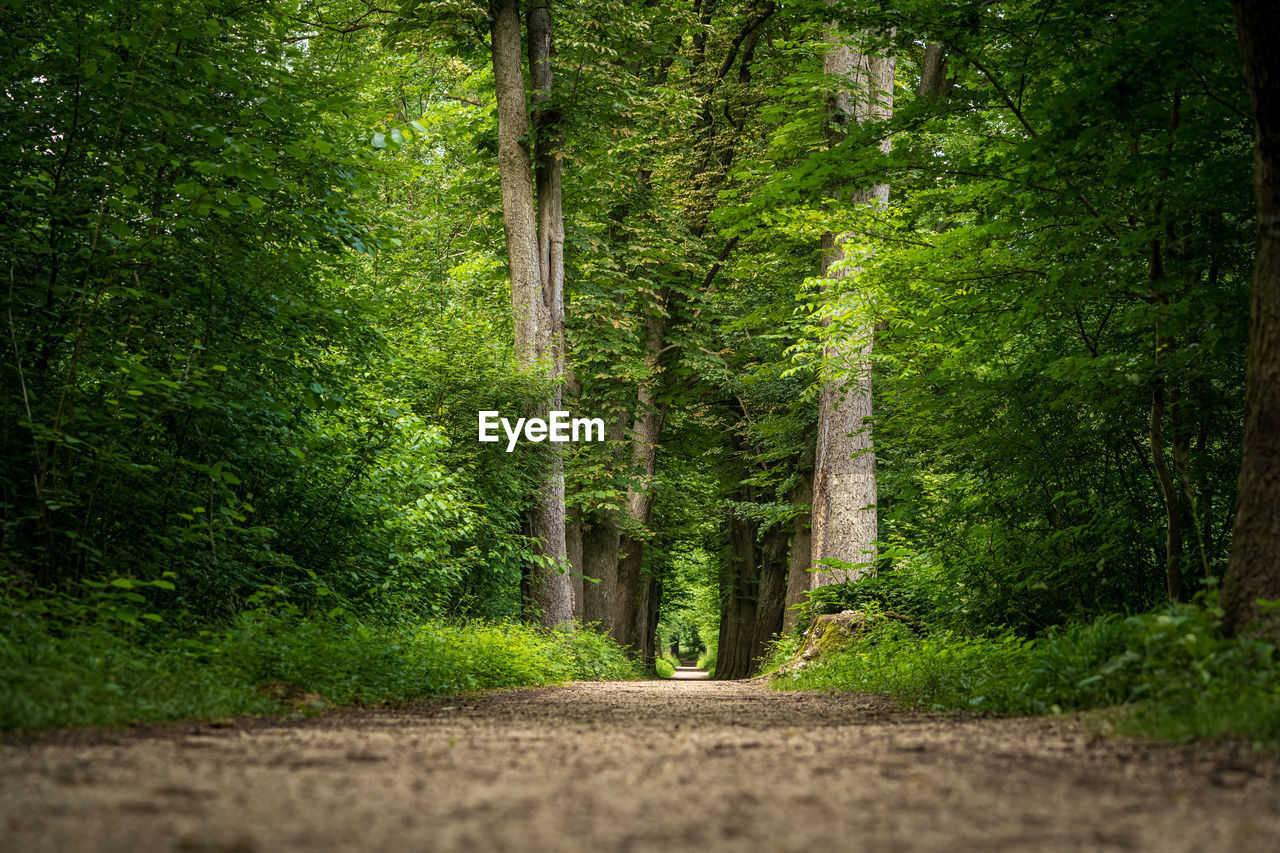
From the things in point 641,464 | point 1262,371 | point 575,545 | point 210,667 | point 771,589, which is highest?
point 641,464

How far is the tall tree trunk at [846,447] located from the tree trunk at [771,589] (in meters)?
7.41

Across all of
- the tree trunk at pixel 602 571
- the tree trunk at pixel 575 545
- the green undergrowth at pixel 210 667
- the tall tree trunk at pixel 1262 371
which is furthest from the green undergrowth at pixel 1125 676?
the tree trunk at pixel 602 571

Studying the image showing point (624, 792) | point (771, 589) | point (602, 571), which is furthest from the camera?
point (771, 589)

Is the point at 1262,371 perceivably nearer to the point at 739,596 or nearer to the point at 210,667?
the point at 210,667

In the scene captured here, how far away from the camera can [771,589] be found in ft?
76.9

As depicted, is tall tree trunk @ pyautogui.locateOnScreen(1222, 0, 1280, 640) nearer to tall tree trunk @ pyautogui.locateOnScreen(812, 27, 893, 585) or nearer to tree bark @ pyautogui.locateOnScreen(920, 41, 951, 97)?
tall tree trunk @ pyautogui.locateOnScreen(812, 27, 893, 585)

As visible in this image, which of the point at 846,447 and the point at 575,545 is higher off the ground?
the point at 846,447

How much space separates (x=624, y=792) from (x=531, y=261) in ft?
44.3

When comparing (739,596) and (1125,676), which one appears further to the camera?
(739,596)

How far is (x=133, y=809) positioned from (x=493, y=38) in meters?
15.2

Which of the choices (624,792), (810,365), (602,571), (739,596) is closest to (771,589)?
(739,596)

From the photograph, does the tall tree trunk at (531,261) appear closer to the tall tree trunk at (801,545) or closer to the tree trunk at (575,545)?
the tree trunk at (575,545)

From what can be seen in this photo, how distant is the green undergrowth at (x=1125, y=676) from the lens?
446 centimetres

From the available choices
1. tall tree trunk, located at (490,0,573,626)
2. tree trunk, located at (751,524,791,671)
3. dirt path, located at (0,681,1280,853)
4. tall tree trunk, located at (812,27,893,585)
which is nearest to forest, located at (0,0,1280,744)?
tall tree trunk, located at (812,27,893,585)
